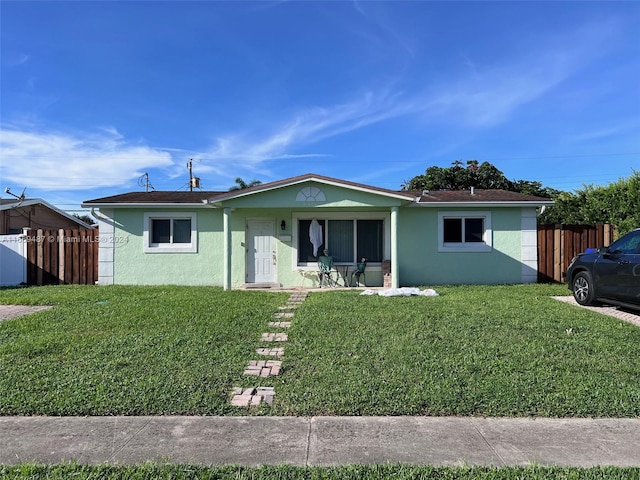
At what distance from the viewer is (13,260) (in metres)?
13.5

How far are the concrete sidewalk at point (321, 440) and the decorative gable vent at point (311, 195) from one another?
8.56 metres

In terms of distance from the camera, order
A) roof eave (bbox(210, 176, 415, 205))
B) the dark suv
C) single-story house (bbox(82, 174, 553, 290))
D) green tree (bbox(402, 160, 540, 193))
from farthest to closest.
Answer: green tree (bbox(402, 160, 540, 193)) → single-story house (bbox(82, 174, 553, 290)) → roof eave (bbox(210, 176, 415, 205)) → the dark suv

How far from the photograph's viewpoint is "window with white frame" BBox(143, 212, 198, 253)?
13.3 m

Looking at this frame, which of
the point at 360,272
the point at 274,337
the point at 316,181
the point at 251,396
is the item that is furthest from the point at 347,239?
the point at 251,396

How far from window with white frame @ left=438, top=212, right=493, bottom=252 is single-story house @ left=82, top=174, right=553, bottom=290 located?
0.03m

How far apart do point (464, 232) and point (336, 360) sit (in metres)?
9.33

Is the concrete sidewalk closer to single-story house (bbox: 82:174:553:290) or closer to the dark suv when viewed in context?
the dark suv

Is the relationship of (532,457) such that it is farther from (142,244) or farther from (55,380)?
(142,244)

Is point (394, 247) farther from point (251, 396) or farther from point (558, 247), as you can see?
point (251, 396)

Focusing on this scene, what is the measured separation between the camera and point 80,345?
5.98 m

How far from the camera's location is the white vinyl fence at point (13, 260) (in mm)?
13453

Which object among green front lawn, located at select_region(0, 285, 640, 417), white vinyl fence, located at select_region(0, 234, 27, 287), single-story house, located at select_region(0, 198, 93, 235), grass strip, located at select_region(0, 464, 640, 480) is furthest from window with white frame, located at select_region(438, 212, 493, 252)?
single-story house, located at select_region(0, 198, 93, 235)

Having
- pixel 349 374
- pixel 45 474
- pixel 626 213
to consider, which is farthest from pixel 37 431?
pixel 626 213

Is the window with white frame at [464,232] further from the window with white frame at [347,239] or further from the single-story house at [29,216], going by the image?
the single-story house at [29,216]
